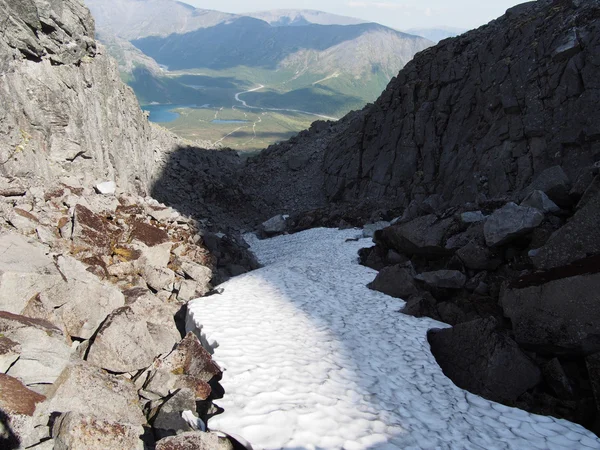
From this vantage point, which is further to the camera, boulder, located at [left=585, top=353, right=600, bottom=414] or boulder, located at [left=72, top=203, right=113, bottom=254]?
boulder, located at [left=72, top=203, right=113, bottom=254]

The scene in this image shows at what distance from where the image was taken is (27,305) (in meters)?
9.90

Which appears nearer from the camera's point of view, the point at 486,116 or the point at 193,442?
the point at 193,442

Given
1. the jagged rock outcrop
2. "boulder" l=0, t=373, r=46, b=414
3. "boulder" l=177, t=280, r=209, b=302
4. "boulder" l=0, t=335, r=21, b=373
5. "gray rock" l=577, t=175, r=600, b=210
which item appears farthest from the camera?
the jagged rock outcrop

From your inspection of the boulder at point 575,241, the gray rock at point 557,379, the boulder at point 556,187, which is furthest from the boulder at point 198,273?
the boulder at point 556,187

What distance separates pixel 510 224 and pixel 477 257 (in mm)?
→ 1634

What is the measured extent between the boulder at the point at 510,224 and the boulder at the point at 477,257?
36cm

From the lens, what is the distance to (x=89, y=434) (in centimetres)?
669

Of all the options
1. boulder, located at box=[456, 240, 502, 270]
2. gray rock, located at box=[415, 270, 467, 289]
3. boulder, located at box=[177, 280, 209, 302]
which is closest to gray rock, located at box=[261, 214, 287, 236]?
boulder, located at box=[177, 280, 209, 302]

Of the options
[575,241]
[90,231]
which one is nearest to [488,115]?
[575,241]

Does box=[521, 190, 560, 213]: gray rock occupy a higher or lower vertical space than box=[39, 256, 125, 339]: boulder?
higher

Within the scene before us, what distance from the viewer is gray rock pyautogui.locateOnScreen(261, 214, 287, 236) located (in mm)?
41438

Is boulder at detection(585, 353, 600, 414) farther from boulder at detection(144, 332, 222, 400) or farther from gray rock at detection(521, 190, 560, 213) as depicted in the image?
boulder at detection(144, 332, 222, 400)

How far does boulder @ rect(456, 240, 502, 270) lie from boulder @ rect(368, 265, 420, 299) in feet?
6.99

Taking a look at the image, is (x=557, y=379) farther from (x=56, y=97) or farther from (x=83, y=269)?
(x=56, y=97)
